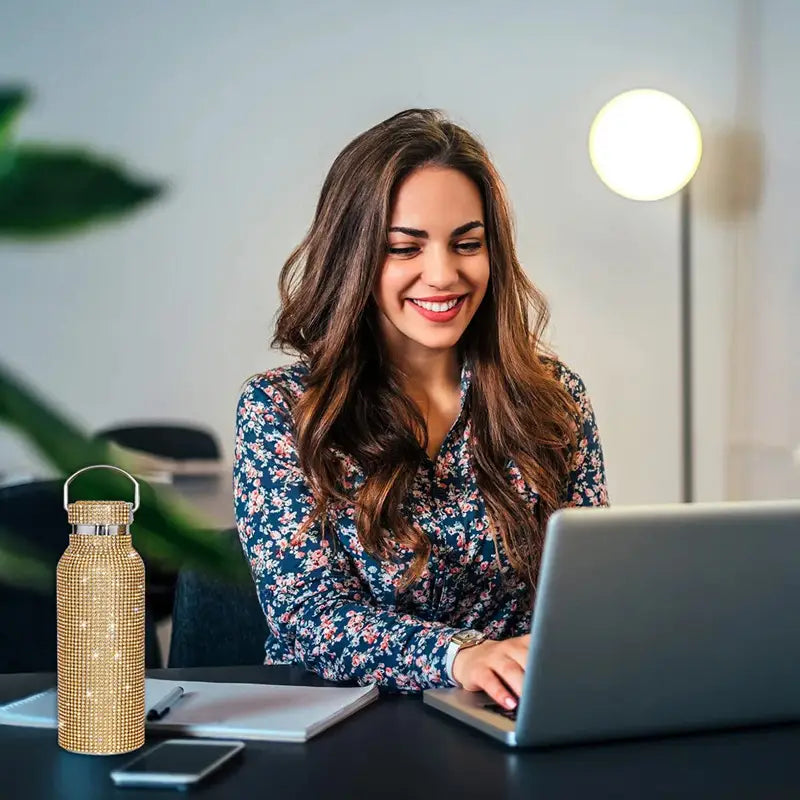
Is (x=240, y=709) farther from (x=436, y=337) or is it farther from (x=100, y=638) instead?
(x=436, y=337)

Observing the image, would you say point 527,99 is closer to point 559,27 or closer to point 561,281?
point 559,27

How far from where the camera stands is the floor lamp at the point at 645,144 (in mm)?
3615

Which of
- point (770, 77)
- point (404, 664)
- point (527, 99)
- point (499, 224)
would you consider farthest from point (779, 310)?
point (404, 664)

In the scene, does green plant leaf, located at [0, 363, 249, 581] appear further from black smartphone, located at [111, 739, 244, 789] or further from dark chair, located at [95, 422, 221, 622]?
black smartphone, located at [111, 739, 244, 789]

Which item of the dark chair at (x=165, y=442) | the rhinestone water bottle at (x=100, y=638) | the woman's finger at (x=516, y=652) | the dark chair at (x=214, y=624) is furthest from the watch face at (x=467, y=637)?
the dark chair at (x=165, y=442)

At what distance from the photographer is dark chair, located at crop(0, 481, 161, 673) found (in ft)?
6.98

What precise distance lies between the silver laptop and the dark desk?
0.04m

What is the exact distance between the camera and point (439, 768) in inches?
42.1

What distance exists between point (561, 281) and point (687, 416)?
601 mm

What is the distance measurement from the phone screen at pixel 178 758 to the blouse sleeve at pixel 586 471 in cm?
102

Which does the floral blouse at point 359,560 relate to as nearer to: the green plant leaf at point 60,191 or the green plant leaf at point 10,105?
the green plant leaf at point 60,191

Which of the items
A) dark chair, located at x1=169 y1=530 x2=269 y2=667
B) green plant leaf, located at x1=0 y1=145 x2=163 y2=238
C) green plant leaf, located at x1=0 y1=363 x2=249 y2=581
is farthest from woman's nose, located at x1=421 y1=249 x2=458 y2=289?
green plant leaf, located at x1=0 y1=145 x2=163 y2=238

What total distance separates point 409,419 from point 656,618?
916 millimetres

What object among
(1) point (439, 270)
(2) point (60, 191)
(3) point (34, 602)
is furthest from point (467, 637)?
(2) point (60, 191)
